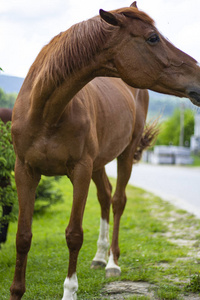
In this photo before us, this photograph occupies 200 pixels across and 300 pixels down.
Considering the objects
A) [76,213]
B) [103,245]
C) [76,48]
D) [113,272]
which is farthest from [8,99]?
[76,48]

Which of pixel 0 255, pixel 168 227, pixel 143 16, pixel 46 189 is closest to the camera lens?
pixel 143 16

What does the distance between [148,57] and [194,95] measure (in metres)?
0.43

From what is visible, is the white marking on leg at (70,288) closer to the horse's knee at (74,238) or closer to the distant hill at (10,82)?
the horse's knee at (74,238)

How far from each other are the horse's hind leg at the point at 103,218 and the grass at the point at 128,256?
0.19 meters

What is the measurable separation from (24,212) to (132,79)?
1.45m

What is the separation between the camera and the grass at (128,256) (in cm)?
423

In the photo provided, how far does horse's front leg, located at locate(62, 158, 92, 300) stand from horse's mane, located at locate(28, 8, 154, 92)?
2.47 feet

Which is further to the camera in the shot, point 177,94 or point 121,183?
point 121,183

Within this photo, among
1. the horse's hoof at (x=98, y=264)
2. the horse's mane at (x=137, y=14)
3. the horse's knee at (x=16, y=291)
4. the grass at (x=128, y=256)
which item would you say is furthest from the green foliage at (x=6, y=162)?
the horse's mane at (x=137, y=14)

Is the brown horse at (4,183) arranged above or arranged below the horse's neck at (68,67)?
below

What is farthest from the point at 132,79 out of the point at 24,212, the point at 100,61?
the point at 24,212

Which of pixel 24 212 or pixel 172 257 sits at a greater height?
pixel 24 212

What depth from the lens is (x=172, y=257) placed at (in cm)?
548

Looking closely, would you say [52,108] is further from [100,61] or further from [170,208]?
[170,208]
